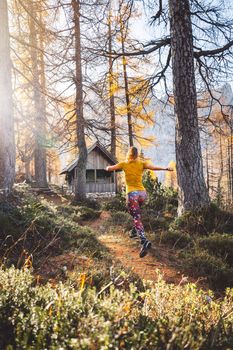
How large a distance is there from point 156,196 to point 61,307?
1094 cm

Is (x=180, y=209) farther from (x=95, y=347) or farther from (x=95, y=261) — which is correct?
(x=95, y=347)

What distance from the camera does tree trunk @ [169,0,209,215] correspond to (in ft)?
25.4

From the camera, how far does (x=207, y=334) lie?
204cm

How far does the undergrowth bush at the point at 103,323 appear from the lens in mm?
1681

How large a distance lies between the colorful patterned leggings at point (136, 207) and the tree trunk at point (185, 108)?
1.62 meters

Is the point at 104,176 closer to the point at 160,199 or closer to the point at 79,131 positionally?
the point at 79,131

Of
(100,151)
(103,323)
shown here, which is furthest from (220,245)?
(100,151)

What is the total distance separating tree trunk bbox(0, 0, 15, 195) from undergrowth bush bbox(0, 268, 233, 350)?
5922 mm

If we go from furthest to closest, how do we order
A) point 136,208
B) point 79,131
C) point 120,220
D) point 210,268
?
point 79,131
point 120,220
point 136,208
point 210,268

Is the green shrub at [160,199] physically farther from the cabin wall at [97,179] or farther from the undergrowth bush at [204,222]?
the cabin wall at [97,179]

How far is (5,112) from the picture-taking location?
8.27 m

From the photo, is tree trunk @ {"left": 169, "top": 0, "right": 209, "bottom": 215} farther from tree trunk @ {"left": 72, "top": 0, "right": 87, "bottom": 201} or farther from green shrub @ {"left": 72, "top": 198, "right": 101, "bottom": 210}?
tree trunk @ {"left": 72, "top": 0, "right": 87, "bottom": 201}

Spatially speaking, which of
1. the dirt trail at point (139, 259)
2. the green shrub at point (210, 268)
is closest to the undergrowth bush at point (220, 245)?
the green shrub at point (210, 268)

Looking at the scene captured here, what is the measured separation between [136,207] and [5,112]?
4.57 metres
